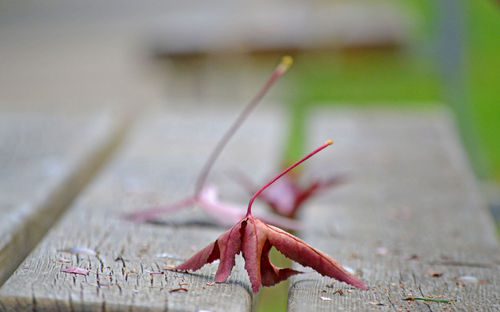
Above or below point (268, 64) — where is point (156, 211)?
above

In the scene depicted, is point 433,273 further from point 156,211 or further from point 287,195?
point 156,211

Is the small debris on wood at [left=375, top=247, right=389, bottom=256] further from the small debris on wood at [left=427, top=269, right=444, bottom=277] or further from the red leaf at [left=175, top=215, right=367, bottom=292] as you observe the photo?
the red leaf at [left=175, top=215, right=367, bottom=292]

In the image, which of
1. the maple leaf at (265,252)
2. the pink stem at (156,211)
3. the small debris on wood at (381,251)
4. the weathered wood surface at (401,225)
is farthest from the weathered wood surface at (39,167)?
the small debris on wood at (381,251)

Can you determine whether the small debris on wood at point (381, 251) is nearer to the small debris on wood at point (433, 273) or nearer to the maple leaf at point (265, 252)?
the small debris on wood at point (433, 273)

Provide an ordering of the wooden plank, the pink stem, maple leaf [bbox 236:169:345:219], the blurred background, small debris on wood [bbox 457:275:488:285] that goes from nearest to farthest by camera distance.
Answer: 1. the wooden plank
2. small debris on wood [bbox 457:275:488:285]
3. the pink stem
4. maple leaf [bbox 236:169:345:219]
5. the blurred background

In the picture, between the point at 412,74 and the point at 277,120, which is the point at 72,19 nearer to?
the point at 412,74

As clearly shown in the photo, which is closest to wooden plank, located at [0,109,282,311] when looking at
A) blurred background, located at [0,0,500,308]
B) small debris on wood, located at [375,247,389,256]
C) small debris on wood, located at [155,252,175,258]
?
small debris on wood, located at [155,252,175,258]

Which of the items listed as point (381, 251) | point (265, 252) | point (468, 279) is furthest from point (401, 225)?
point (265, 252)

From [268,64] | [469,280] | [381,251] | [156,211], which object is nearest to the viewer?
[469,280]
